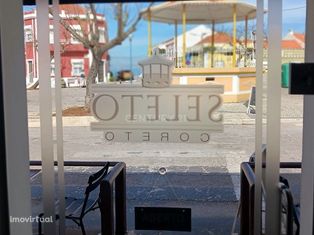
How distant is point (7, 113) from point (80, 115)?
64 cm

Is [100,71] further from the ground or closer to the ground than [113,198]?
further from the ground

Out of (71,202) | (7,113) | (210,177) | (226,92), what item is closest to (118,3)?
(226,92)

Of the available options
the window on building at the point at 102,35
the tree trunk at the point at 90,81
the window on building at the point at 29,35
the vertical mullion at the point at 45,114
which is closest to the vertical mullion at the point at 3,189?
the vertical mullion at the point at 45,114

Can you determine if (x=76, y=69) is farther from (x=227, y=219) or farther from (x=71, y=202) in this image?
(x=227, y=219)

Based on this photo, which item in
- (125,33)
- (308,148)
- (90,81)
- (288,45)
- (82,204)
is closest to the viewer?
(308,148)

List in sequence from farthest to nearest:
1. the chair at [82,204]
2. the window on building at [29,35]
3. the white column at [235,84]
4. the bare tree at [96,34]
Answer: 1. the chair at [82,204]
2. the bare tree at [96,34]
3. the white column at [235,84]
4. the window on building at [29,35]

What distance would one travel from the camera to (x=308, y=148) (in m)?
1.57

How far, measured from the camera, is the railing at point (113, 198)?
2.48m

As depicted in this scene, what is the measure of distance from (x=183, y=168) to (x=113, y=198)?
2.66m

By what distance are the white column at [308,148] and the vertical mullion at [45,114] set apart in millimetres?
1079

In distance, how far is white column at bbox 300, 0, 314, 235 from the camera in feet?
5.07

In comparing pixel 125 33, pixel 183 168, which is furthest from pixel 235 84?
pixel 183 168

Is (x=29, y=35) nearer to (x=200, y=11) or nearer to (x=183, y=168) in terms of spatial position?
(x=200, y=11)

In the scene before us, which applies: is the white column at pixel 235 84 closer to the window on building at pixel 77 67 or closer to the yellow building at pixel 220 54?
the yellow building at pixel 220 54
